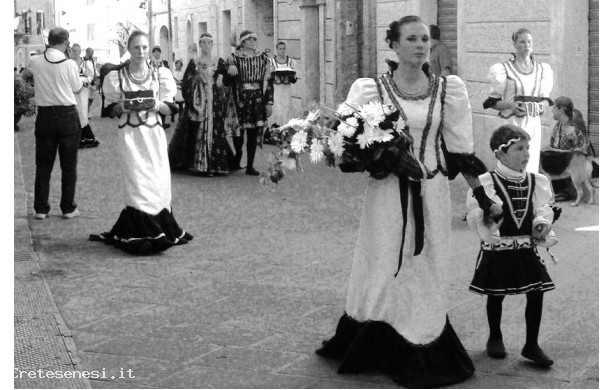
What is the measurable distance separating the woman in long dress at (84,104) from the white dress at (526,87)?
5.53 meters

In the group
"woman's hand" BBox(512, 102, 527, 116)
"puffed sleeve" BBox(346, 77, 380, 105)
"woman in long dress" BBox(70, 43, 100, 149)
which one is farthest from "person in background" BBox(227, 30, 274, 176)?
"puffed sleeve" BBox(346, 77, 380, 105)

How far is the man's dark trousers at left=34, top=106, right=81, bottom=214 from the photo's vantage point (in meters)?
11.4

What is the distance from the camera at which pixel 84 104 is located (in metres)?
18.1

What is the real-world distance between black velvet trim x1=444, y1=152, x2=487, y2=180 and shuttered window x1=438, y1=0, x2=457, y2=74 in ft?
33.6

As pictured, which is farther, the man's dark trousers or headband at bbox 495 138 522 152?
the man's dark trousers

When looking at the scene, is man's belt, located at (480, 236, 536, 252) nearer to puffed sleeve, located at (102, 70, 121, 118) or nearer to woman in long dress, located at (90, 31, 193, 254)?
woman in long dress, located at (90, 31, 193, 254)

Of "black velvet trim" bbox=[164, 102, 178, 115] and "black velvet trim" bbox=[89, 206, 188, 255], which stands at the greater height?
"black velvet trim" bbox=[164, 102, 178, 115]

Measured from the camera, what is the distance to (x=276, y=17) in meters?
25.0

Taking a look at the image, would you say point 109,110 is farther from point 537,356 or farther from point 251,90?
point 251,90

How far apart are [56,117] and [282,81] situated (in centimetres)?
870

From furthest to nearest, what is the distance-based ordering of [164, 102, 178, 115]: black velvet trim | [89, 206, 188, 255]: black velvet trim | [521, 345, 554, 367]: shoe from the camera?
1. [164, 102, 178, 115]: black velvet trim
2. [89, 206, 188, 255]: black velvet trim
3. [521, 345, 554, 367]: shoe

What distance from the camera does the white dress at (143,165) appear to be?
31.8 ft

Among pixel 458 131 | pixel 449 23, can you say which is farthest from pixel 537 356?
pixel 449 23

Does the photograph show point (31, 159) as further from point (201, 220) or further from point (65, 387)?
point (65, 387)
